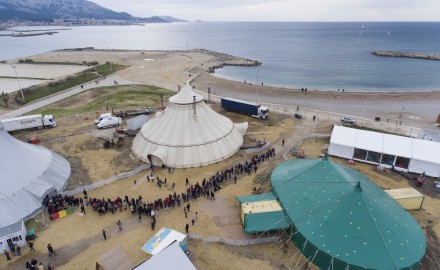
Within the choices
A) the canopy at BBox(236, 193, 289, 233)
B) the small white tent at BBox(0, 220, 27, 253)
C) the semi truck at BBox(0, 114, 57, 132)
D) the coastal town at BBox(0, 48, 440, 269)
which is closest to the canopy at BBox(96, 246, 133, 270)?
the coastal town at BBox(0, 48, 440, 269)

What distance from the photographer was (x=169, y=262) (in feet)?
50.8

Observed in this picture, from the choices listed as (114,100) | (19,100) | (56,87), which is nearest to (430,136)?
(114,100)

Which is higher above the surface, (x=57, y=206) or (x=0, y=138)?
(x=0, y=138)

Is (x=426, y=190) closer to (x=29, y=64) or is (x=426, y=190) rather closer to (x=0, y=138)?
(x=0, y=138)

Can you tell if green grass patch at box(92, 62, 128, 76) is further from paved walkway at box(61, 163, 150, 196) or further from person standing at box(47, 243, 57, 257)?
person standing at box(47, 243, 57, 257)

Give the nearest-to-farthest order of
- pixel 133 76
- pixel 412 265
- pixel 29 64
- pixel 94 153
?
pixel 412 265 < pixel 94 153 < pixel 133 76 < pixel 29 64

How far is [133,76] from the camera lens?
271 feet

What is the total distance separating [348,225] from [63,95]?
6248cm

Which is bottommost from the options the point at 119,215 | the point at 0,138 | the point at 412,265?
the point at 119,215

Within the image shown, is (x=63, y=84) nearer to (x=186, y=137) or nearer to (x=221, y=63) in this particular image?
(x=186, y=137)

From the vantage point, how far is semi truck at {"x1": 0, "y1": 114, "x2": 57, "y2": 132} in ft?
129

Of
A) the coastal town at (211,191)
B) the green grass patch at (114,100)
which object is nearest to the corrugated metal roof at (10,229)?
the coastal town at (211,191)

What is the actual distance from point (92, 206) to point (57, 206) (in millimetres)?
2949

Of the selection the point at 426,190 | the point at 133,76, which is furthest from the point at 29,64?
the point at 426,190
